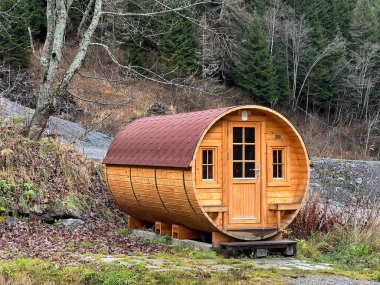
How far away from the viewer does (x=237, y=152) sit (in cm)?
1252

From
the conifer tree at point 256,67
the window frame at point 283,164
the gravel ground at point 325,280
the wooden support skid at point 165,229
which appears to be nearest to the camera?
the gravel ground at point 325,280

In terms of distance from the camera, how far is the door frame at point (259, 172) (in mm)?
12281

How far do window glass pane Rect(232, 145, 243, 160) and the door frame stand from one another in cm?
13

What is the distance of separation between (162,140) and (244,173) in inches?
67.6

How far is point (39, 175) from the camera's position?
15.3 m

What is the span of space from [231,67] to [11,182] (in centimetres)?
3432

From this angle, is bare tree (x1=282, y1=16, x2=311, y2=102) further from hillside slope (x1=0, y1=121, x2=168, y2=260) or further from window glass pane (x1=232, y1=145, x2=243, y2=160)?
window glass pane (x1=232, y1=145, x2=243, y2=160)

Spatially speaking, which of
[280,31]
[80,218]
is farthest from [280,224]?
[280,31]

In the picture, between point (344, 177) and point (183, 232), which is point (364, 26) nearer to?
point (344, 177)

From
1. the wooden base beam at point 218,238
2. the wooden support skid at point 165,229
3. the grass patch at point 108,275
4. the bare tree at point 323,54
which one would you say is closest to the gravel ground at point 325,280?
the grass patch at point 108,275

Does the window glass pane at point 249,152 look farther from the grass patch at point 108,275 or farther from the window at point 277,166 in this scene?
the grass patch at point 108,275

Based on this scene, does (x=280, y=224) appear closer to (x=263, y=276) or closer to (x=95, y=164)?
(x=263, y=276)

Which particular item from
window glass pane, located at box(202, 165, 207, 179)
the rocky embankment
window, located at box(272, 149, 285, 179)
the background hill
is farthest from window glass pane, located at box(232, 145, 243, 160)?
the background hill

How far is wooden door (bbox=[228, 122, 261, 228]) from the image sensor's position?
12.3 m
